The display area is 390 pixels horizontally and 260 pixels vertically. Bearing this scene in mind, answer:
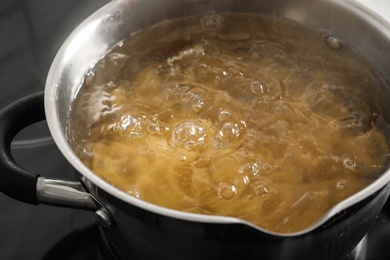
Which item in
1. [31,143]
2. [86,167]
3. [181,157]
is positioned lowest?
[31,143]

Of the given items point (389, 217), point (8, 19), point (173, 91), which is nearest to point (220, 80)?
point (173, 91)

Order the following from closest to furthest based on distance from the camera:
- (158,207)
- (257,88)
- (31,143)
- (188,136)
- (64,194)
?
(158,207), (64,194), (188,136), (257,88), (31,143)

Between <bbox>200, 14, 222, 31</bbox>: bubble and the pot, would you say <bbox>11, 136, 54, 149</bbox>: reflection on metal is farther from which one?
<bbox>200, 14, 222, 31</bbox>: bubble

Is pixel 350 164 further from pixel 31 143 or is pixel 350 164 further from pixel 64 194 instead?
pixel 31 143

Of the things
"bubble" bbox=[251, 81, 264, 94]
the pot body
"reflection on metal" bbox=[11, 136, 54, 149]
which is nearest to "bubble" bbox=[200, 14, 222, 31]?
"bubble" bbox=[251, 81, 264, 94]

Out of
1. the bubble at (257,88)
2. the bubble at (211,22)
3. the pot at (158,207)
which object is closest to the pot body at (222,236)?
the pot at (158,207)

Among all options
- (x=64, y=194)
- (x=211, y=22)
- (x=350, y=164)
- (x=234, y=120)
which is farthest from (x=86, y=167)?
(x=211, y=22)
